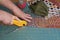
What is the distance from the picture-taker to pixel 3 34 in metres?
1.12

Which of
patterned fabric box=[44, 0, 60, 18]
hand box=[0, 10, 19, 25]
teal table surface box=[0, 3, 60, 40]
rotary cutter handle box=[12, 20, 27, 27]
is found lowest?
teal table surface box=[0, 3, 60, 40]

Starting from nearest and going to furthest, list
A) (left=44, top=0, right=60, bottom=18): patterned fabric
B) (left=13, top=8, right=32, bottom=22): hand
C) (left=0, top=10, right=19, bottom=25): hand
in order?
(left=0, top=10, right=19, bottom=25): hand → (left=13, top=8, right=32, bottom=22): hand → (left=44, top=0, right=60, bottom=18): patterned fabric

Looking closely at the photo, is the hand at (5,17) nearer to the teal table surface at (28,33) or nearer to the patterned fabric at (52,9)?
the teal table surface at (28,33)

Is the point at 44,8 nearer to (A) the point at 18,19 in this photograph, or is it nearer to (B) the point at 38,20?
(B) the point at 38,20

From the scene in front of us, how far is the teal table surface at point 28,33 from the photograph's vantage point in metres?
1.10

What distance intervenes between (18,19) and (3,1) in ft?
0.54

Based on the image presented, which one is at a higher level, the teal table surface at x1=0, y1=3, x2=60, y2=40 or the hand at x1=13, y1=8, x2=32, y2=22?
the hand at x1=13, y1=8, x2=32, y2=22

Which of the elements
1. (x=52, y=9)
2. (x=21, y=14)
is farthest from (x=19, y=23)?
(x=52, y=9)

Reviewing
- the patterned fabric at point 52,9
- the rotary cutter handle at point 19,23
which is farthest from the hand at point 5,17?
the patterned fabric at point 52,9

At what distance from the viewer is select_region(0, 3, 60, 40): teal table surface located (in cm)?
110

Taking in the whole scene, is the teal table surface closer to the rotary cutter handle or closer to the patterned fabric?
the rotary cutter handle

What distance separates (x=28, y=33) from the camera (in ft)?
3.66

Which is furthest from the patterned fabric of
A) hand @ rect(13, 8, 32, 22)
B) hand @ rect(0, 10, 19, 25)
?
hand @ rect(0, 10, 19, 25)

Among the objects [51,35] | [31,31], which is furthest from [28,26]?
[51,35]
